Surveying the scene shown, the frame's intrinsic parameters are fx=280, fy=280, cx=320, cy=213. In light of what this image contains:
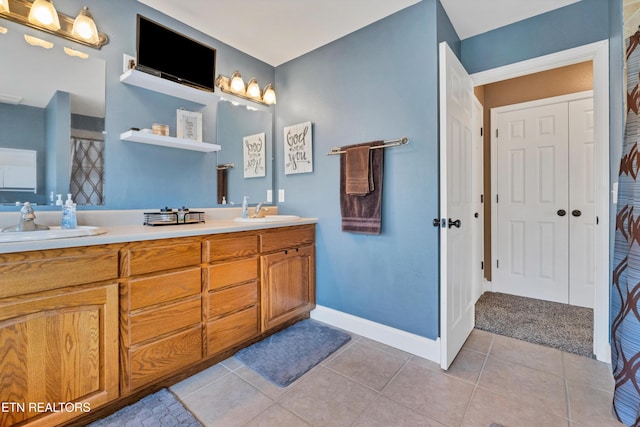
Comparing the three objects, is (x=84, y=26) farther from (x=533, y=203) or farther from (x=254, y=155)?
(x=533, y=203)

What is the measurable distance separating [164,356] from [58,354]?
0.46 m

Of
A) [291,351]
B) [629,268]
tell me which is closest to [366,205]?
[291,351]

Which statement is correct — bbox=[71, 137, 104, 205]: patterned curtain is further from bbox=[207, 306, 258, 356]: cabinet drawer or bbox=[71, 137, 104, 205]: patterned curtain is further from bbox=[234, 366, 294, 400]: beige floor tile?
bbox=[234, 366, 294, 400]: beige floor tile

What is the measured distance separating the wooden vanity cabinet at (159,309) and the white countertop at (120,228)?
0.06 metres

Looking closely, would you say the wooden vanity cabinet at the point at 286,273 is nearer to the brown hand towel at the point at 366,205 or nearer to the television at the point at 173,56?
the brown hand towel at the point at 366,205

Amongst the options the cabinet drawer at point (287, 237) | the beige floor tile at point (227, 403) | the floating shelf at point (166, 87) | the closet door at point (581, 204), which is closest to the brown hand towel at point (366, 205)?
Result: the cabinet drawer at point (287, 237)

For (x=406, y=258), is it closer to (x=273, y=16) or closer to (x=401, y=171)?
(x=401, y=171)

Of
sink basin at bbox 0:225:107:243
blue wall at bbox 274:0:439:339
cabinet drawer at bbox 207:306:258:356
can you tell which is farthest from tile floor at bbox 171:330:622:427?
sink basin at bbox 0:225:107:243

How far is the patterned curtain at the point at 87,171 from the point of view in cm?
172

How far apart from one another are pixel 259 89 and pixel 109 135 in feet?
4.64

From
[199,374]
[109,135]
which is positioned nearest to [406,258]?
[199,374]

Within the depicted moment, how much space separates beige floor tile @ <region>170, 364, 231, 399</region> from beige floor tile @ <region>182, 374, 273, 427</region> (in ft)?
0.12

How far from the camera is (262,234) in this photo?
2062 mm

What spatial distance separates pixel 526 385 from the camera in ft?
5.39
